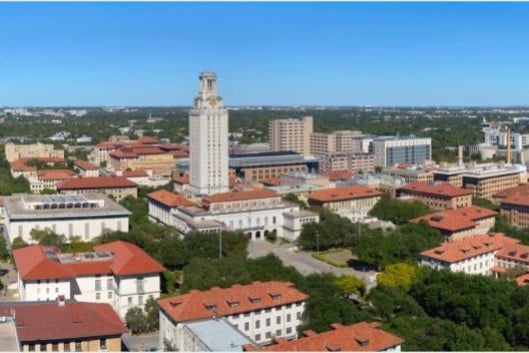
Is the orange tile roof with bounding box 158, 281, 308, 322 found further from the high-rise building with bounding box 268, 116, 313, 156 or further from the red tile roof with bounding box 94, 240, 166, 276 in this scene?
the high-rise building with bounding box 268, 116, 313, 156

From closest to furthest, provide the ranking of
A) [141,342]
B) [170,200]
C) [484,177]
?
1. [141,342]
2. [170,200]
3. [484,177]

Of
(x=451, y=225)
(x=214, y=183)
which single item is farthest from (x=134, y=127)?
(x=451, y=225)

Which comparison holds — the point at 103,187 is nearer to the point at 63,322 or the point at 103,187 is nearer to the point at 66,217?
the point at 66,217

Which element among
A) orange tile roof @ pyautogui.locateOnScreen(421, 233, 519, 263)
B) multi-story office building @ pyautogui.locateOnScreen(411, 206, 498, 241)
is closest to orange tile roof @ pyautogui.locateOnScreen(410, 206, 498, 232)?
multi-story office building @ pyautogui.locateOnScreen(411, 206, 498, 241)

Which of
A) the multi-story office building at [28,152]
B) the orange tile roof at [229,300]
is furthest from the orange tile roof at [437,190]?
the multi-story office building at [28,152]

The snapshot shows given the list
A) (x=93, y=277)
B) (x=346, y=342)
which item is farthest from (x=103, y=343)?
(x=93, y=277)

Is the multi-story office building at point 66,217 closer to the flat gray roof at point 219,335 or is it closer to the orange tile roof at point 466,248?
the orange tile roof at point 466,248
